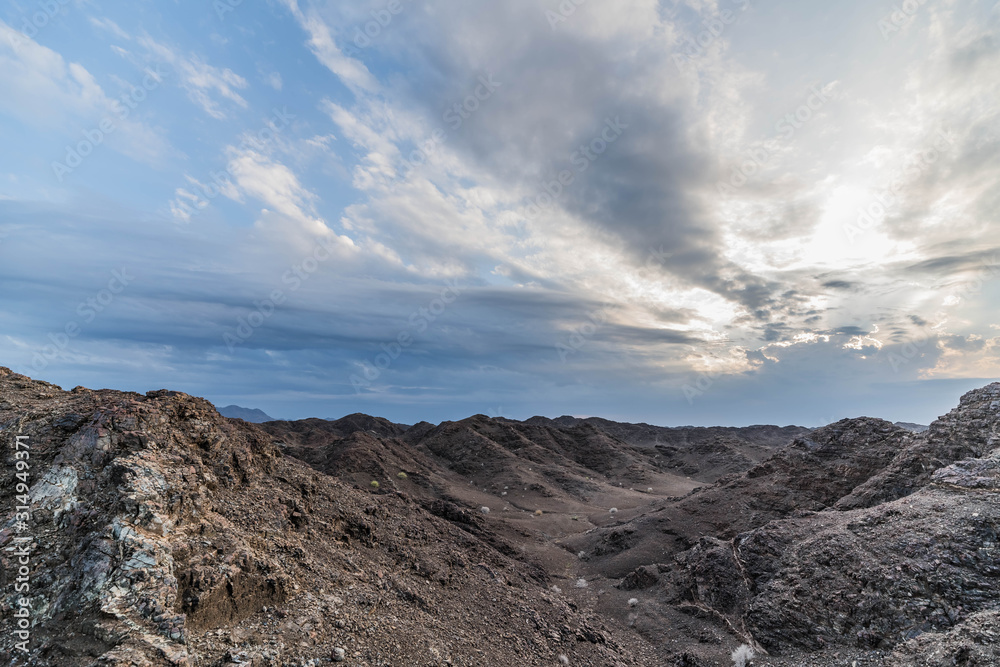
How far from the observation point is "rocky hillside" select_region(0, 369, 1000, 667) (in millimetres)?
6113

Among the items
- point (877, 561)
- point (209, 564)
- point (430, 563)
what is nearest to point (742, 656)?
point (877, 561)

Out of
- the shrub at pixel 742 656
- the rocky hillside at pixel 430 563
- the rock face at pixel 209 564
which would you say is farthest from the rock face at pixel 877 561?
the rock face at pixel 209 564

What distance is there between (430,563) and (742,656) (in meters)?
8.68

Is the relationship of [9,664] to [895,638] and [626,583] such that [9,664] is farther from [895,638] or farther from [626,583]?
[626,583]

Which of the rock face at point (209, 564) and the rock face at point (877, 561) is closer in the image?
the rock face at point (209, 564)

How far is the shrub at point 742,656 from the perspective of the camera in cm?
1112

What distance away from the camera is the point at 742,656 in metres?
11.3

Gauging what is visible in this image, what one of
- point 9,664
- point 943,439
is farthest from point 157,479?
point 943,439

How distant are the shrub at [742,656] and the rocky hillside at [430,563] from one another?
222 mm

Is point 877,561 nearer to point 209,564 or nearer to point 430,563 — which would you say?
point 430,563

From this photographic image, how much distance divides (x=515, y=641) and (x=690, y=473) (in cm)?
5496

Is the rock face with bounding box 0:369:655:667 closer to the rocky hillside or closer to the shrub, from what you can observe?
the rocky hillside

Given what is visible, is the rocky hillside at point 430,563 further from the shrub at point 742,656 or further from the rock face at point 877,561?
the shrub at point 742,656

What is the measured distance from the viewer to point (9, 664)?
4.92 meters
